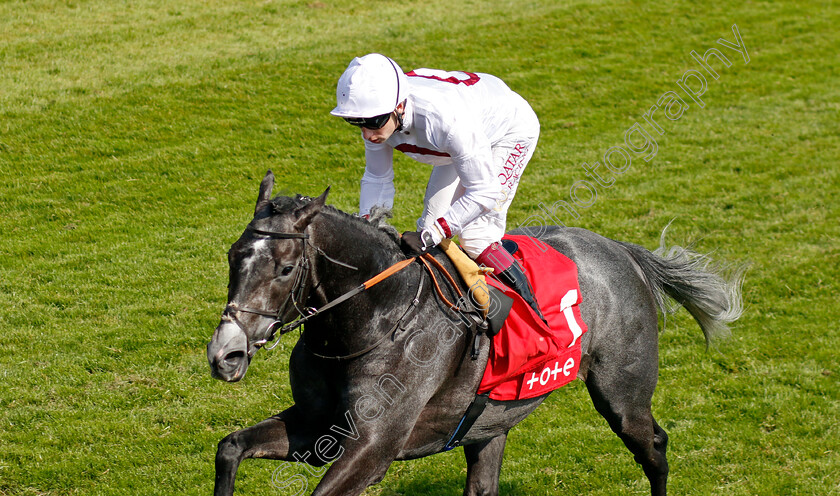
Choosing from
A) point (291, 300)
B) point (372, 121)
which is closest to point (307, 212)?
point (291, 300)

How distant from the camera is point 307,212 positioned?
334cm

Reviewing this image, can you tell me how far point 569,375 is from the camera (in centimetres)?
452

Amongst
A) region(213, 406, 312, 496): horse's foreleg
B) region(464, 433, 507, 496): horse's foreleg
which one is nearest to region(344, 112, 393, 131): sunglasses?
region(213, 406, 312, 496): horse's foreleg

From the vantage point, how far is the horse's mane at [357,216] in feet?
11.0

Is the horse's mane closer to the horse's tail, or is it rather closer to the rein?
the rein

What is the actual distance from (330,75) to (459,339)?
9.32 meters

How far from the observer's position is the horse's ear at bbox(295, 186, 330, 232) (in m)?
3.32

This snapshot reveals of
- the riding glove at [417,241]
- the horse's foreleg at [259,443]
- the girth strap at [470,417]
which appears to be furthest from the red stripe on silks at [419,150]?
the horse's foreleg at [259,443]

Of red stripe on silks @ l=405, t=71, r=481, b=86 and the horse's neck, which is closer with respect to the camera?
the horse's neck

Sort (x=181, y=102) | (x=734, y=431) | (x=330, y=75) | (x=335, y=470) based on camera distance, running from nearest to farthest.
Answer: (x=335, y=470) < (x=734, y=431) < (x=181, y=102) < (x=330, y=75)

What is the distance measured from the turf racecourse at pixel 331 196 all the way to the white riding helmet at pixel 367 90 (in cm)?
269

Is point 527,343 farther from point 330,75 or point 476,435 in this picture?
point 330,75

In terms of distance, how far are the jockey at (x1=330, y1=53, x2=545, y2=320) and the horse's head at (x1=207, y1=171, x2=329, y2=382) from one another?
1.98ft

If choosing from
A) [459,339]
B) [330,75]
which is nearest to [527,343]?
[459,339]
